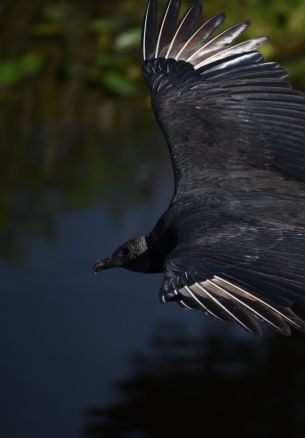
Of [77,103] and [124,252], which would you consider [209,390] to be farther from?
[77,103]

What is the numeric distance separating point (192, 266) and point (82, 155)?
5.80m

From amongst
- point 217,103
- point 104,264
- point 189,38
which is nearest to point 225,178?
point 217,103

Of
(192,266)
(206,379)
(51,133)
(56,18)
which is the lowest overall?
(206,379)

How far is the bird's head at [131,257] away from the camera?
8.05m

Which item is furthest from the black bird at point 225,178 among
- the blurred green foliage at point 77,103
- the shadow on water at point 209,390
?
the blurred green foliage at point 77,103

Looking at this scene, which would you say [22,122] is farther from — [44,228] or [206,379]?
[206,379]

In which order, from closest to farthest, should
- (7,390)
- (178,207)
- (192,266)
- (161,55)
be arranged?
1. (192,266)
2. (178,207)
3. (161,55)
4. (7,390)

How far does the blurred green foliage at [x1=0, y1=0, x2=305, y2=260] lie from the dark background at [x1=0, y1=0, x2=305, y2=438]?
0.06ft

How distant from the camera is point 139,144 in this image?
41.8 feet

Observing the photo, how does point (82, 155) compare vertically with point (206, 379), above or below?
above

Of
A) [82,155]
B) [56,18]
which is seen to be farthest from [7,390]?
[56,18]

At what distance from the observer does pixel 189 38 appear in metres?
8.79

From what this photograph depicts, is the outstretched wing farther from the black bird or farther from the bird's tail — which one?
the bird's tail

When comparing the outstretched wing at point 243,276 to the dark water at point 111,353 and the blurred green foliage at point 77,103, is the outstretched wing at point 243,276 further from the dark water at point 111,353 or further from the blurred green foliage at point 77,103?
the blurred green foliage at point 77,103
